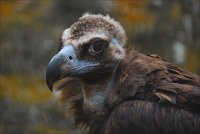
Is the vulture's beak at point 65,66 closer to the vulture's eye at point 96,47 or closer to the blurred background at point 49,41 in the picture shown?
the vulture's eye at point 96,47

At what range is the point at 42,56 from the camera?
11.4 metres

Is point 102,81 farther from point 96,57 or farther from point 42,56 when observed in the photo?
point 42,56

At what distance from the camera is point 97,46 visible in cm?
647

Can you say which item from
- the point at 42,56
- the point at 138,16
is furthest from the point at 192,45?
the point at 42,56

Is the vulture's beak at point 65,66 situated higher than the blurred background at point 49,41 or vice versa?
the blurred background at point 49,41

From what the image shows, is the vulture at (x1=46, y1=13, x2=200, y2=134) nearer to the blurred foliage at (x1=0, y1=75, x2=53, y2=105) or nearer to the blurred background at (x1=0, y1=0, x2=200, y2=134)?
the blurred background at (x1=0, y1=0, x2=200, y2=134)

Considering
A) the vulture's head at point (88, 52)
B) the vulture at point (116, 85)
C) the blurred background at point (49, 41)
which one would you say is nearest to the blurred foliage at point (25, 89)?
the blurred background at point (49, 41)

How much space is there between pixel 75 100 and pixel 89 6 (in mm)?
5720

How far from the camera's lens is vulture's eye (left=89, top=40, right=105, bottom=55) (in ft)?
21.1

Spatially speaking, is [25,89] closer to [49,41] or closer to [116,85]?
[49,41]

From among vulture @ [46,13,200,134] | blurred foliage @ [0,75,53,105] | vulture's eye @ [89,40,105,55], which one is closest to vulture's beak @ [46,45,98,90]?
vulture @ [46,13,200,134]

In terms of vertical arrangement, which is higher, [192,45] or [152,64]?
[192,45]

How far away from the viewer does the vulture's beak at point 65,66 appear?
623 centimetres

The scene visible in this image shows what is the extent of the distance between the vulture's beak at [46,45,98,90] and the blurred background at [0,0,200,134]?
2.02 metres
